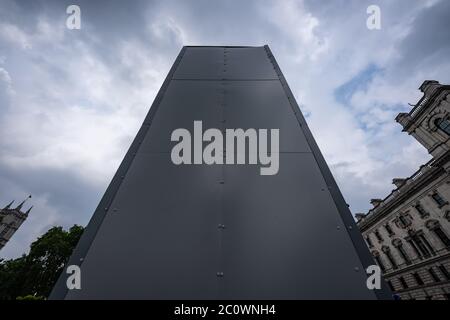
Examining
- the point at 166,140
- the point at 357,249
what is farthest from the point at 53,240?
the point at 357,249

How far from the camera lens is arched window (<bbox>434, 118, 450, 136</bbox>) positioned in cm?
2162

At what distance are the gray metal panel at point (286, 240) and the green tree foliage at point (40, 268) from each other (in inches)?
1062

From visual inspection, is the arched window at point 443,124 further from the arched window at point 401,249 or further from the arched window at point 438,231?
the arched window at point 401,249

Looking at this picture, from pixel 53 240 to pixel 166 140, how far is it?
27.7m

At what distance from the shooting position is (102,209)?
182 centimetres

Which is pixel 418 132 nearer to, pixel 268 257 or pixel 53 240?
pixel 268 257

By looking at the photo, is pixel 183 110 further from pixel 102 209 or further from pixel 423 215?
pixel 423 215

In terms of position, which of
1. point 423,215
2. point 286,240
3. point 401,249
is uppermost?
point 423,215

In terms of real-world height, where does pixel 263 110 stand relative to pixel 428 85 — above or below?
below

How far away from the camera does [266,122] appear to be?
8.25 ft

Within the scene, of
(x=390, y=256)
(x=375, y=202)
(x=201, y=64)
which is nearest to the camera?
(x=201, y=64)

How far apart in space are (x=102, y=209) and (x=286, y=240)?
1.58m

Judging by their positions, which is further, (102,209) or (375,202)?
(375,202)

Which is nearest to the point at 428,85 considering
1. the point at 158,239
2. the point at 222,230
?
the point at 222,230
